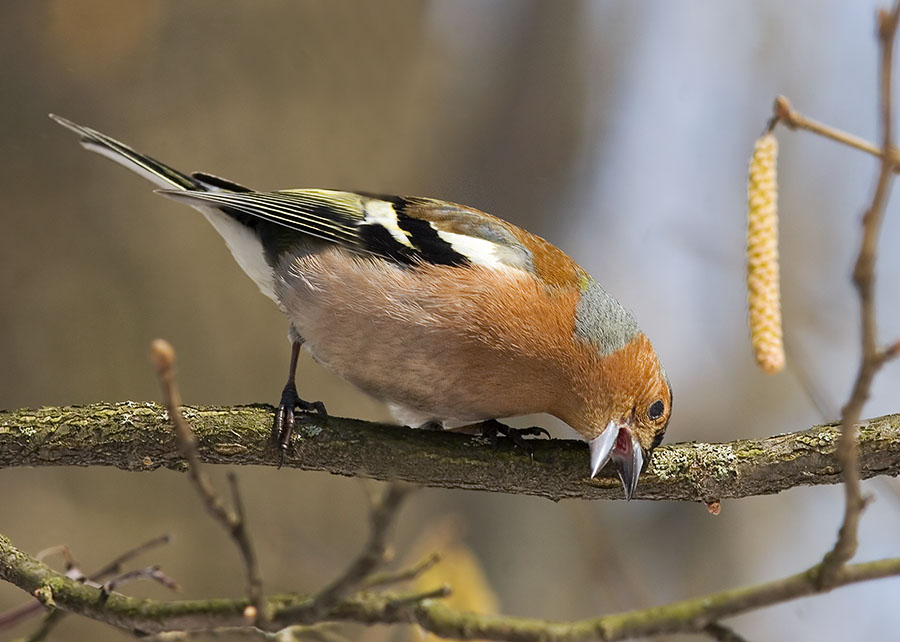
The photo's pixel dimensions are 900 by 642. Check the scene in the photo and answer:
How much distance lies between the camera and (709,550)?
777 centimetres

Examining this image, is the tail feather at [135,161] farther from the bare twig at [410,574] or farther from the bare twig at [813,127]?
the bare twig at [813,127]

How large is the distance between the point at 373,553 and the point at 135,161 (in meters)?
2.35

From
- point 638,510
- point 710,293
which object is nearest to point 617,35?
point 710,293

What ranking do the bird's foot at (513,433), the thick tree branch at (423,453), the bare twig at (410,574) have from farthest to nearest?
1. the bird's foot at (513,433)
2. the thick tree branch at (423,453)
3. the bare twig at (410,574)

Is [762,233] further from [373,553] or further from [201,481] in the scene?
[201,481]

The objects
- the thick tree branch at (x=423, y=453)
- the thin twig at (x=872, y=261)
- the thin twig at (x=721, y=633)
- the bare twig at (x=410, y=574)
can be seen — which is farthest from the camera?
the thick tree branch at (x=423, y=453)

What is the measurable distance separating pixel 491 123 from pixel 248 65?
2.39 m

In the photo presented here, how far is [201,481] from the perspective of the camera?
155 cm

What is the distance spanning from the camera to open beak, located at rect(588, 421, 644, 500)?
2.71m

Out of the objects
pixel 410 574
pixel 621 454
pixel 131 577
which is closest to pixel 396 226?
pixel 621 454

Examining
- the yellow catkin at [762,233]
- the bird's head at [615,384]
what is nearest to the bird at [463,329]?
the bird's head at [615,384]

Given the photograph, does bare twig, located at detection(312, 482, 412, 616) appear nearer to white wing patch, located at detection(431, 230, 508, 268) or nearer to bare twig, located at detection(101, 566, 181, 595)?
bare twig, located at detection(101, 566, 181, 595)

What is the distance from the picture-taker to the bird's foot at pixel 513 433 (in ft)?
9.32

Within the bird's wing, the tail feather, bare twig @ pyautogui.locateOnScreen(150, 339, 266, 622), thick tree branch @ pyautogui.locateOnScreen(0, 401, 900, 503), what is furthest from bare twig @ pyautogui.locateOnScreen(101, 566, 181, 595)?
the tail feather
